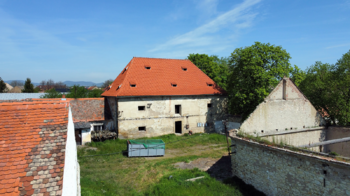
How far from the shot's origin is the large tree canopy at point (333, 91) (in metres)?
17.1

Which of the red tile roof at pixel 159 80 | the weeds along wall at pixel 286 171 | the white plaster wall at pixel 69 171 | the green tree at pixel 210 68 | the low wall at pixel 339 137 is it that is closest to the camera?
the white plaster wall at pixel 69 171

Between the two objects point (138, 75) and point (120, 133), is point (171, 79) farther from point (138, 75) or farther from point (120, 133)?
point (120, 133)

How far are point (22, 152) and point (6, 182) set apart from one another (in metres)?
0.85

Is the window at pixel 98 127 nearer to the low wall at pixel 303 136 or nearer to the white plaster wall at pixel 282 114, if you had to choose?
the white plaster wall at pixel 282 114

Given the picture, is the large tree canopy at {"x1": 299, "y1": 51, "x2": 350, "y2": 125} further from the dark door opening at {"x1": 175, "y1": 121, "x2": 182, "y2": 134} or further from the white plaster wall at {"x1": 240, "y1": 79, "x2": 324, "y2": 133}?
the dark door opening at {"x1": 175, "y1": 121, "x2": 182, "y2": 134}

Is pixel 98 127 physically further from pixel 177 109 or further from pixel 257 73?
pixel 257 73

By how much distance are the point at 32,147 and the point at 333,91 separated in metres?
20.7

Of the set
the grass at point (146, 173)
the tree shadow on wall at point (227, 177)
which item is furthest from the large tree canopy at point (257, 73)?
the tree shadow on wall at point (227, 177)

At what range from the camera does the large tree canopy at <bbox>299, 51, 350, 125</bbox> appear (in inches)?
674

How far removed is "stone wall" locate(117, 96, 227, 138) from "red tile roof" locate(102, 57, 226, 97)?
768 mm

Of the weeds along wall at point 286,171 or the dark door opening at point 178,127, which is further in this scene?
the dark door opening at point 178,127

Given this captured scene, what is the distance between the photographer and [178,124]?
26.9 m

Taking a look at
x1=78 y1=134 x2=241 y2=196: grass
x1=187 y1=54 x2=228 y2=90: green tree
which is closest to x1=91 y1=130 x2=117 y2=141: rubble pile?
x1=78 y1=134 x2=241 y2=196: grass

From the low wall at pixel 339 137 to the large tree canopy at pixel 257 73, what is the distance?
25.1 ft
